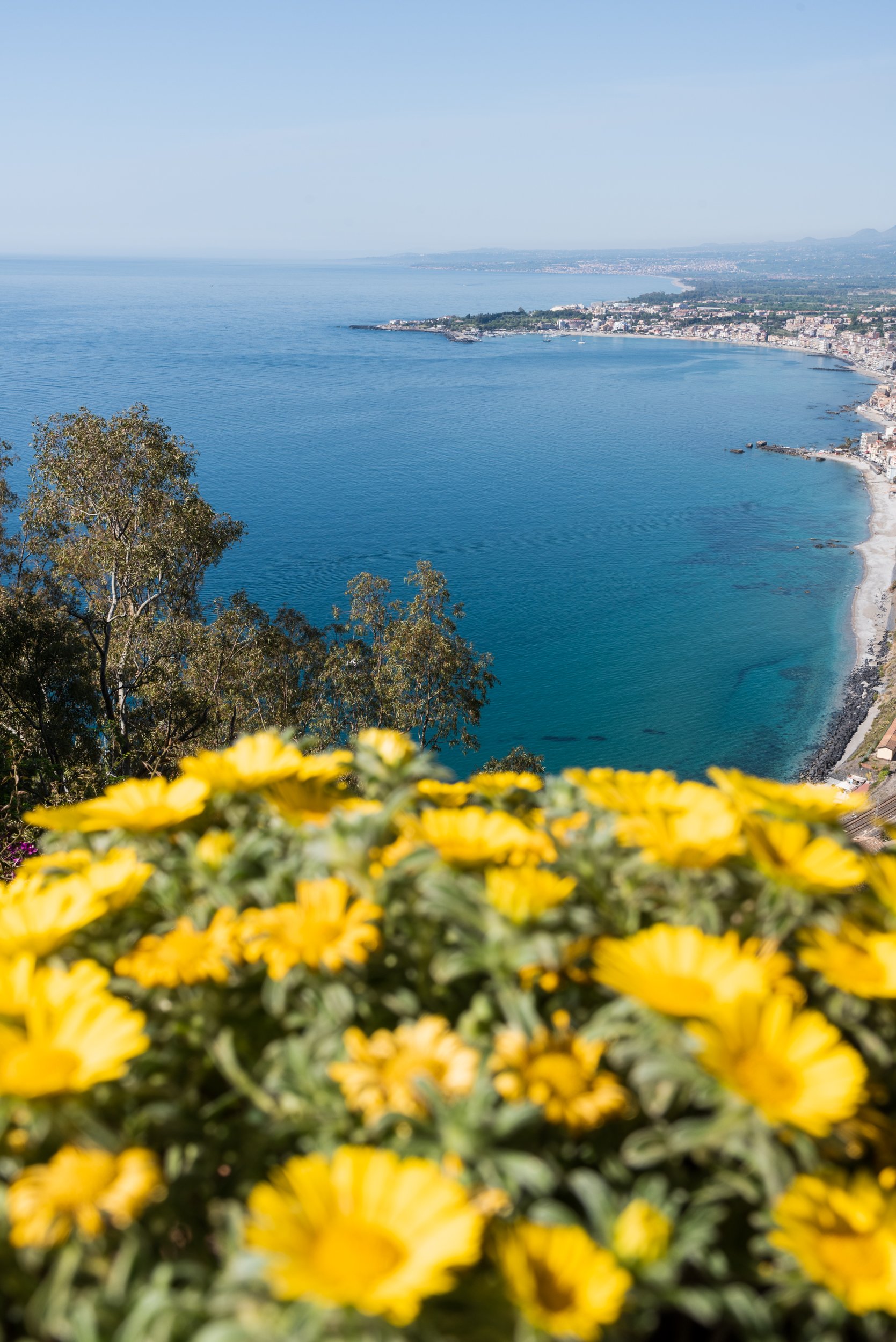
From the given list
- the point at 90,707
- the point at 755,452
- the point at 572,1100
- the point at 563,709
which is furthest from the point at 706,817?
the point at 755,452

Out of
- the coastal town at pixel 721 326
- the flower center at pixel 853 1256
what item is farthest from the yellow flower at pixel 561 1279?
the coastal town at pixel 721 326

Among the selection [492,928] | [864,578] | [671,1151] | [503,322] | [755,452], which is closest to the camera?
[671,1151]

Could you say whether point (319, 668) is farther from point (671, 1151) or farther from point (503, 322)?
point (503, 322)

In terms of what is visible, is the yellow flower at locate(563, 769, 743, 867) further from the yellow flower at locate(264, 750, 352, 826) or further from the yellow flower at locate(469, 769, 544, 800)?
the yellow flower at locate(264, 750, 352, 826)

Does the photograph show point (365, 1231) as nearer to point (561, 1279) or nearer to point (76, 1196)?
point (561, 1279)

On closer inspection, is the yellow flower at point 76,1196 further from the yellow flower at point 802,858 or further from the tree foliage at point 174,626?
the tree foliage at point 174,626

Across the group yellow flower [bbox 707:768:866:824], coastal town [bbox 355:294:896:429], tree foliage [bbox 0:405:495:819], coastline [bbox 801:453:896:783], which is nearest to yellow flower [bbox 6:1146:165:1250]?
yellow flower [bbox 707:768:866:824]

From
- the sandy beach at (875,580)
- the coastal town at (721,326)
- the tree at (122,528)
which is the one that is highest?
the coastal town at (721,326)
